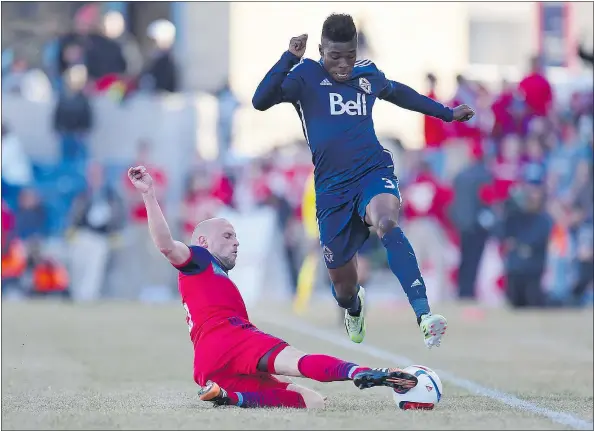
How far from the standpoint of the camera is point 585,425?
659 cm

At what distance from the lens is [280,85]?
813cm

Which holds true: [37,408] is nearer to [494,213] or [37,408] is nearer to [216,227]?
[216,227]

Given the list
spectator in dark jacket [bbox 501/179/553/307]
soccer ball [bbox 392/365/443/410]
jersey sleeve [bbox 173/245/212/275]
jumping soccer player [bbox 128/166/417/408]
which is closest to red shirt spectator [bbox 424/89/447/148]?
spectator in dark jacket [bbox 501/179/553/307]

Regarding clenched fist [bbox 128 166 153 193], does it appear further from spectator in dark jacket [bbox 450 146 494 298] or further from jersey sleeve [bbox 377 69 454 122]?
spectator in dark jacket [bbox 450 146 494 298]

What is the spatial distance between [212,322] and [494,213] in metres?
13.7

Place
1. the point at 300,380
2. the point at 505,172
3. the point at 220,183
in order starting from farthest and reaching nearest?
the point at 505,172
the point at 220,183
the point at 300,380

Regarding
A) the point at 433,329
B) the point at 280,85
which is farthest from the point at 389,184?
the point at 433,329

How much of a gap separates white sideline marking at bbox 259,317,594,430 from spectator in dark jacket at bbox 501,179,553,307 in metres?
4.40

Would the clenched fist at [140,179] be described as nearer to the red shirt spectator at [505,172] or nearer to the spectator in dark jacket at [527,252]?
the spectator in dark jacket at [527,252]

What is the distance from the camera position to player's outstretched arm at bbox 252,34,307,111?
8.04m

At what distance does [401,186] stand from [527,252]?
8.06 feet

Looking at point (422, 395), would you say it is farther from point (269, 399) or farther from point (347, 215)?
point (347, 215)

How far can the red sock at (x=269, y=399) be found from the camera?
7395mm

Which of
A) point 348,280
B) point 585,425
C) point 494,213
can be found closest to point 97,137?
point 494,213
